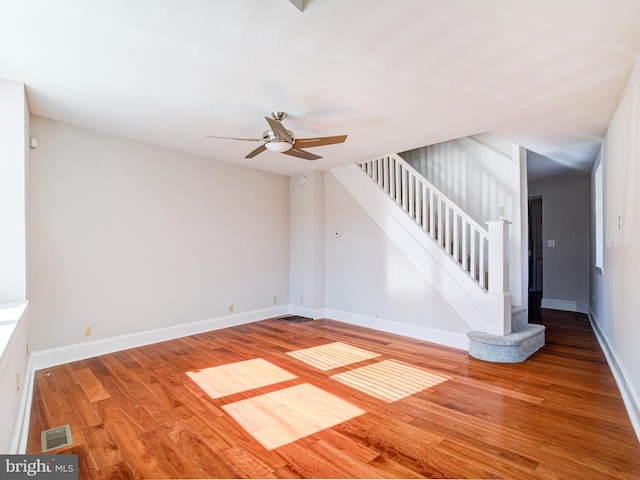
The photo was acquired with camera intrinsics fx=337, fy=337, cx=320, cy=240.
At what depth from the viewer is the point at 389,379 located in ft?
10.1

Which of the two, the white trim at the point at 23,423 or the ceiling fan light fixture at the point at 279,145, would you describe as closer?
the white trim at the point at 23,423

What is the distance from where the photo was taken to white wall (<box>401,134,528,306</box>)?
4.25 metres

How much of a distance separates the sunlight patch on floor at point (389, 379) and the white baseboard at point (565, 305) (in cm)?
452

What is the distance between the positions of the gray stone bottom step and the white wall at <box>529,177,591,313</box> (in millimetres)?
3132

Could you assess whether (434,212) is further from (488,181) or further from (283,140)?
(283,140)

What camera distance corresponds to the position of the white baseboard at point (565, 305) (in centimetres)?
601

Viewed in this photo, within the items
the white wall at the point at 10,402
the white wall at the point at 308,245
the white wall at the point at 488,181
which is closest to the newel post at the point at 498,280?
the white wall at the point at 488,181

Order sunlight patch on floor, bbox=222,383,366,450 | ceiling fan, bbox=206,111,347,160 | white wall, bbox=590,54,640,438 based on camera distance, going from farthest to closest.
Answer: ceiling fan, bbox=206,111,347,160 → white wall, bbox=590,54,640,438 → sunlight patch on floor, bbox=222,383,366,450

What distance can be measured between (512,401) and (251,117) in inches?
132

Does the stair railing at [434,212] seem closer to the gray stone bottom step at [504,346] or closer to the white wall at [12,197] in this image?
the gray stone bottom step at [504,346]

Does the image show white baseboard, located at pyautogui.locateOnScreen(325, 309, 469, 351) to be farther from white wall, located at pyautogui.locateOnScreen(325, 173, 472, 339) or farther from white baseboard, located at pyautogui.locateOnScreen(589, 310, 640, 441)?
white baseboard, located at pyautogui.locateOnScreen(589, 310, 640, 441)

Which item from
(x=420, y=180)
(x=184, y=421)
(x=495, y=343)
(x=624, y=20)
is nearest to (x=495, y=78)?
(x=624, y=20)

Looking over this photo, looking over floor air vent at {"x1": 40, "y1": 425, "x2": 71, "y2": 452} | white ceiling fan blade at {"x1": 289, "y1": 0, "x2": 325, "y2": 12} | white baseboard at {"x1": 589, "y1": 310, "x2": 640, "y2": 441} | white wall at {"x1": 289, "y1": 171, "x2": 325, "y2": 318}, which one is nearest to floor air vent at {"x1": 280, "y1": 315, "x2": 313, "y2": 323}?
white wall at {"x1": 289, "y1": 171, "x2": 325, "y2": 318}

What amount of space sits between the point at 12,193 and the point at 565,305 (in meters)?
7.93
